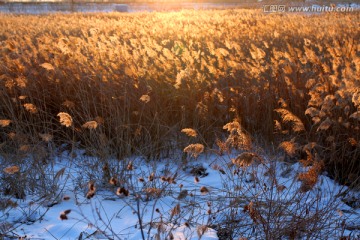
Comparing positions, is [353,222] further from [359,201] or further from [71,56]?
[71,56]

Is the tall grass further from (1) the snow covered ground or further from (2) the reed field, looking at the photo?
(1) the snow covered ground

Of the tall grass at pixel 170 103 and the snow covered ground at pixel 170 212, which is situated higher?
the tall grass at pixel 170 103

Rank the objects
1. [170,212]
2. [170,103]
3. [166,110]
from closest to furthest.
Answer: [170,212], [166,110], [170,103]

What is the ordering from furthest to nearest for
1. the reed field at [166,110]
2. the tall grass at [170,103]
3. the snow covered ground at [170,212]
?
the tall grass at [170,103], the reed field at [166,110], the snow covered ground at [170,212]

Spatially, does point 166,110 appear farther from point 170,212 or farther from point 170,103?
point 170,212

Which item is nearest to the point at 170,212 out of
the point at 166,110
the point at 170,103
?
the point at 166,110

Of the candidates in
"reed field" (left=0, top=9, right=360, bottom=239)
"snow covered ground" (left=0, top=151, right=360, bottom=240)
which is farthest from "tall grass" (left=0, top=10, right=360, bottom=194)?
"snow covered ground" (left=0, top=151, right=360, bottom=240)

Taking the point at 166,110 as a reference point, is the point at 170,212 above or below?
below

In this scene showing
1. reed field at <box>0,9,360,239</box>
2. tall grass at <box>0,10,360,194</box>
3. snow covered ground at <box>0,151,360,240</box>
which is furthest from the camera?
tall grass at <box>0,10,360,194</box>

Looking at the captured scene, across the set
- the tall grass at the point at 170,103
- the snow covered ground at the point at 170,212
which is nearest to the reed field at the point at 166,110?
the tall grass at the point at 170,103

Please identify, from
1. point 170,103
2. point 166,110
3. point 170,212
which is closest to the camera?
point 170,212

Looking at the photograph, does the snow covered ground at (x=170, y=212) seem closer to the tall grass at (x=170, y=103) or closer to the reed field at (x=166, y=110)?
the reed field at (x=166, y=110)

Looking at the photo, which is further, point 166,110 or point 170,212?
point 166,110

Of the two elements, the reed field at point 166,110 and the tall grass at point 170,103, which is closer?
the reed field at point 166,110
